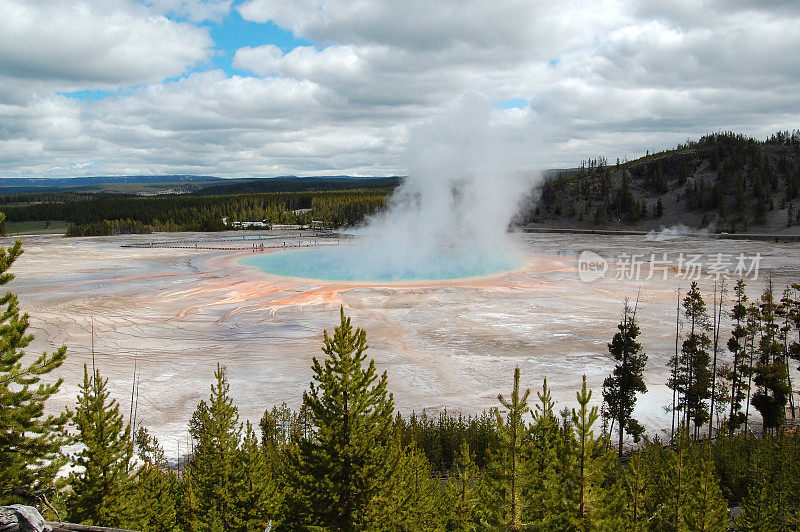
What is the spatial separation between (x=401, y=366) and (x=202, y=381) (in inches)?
404

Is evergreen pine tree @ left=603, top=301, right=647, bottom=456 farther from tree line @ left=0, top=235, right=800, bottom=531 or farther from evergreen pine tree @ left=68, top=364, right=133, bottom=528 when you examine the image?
evergreen pine tree @ left=68, top=364, right=133, bottom=528

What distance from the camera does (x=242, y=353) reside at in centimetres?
3347

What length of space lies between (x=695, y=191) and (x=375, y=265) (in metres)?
84.7

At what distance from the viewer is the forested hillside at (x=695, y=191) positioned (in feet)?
355

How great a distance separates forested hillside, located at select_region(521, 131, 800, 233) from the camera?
108 m

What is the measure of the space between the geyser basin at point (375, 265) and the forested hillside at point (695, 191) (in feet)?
182

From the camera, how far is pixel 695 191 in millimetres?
119812

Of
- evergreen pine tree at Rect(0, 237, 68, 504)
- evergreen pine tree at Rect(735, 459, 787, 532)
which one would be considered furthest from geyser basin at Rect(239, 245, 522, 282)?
evergreen pine tree at Rect(0, 237, 68, 504)

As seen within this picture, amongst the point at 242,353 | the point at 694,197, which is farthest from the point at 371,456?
the point at 694,197

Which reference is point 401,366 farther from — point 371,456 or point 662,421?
point 371,456

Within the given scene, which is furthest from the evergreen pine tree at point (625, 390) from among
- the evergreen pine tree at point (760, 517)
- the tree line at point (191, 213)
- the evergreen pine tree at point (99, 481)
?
the tree line at point (191, 213)

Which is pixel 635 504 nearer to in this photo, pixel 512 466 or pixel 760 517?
pixel 512 466

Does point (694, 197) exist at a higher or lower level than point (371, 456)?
higher

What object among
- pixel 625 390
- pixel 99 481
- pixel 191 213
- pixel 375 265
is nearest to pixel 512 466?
pixel 99 481
